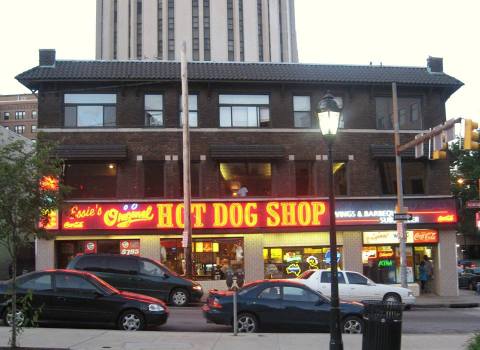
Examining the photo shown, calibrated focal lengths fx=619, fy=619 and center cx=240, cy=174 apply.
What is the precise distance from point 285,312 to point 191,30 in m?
70.2

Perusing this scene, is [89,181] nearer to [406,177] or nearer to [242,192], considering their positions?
[242,192]

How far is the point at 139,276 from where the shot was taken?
20656mm

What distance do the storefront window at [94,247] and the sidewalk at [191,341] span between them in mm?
13368

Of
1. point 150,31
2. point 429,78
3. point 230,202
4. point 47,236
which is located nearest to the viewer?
point 47,236

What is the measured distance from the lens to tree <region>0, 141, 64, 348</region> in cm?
1059

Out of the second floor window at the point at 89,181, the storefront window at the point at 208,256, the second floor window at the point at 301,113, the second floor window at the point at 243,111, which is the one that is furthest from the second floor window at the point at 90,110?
the second floor window at the point at 301,113

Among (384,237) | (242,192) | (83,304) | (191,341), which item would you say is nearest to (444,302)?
(384,237)

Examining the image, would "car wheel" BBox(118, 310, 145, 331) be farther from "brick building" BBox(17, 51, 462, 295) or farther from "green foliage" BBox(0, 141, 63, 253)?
"brick building" BBox(17, 51, 462, 295)

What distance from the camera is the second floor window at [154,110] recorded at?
28266 mm

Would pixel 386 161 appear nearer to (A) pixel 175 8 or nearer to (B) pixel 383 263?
(B) pixel 383 263

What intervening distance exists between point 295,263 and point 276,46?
197ft

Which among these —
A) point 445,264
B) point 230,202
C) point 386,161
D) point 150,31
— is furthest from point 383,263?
point 150,31

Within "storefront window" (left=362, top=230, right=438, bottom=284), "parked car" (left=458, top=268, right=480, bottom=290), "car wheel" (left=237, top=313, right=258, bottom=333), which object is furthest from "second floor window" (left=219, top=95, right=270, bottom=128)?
"car wheel" (left=237, top=313, right=258, bottom=333)

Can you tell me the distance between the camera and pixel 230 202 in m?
27.5
